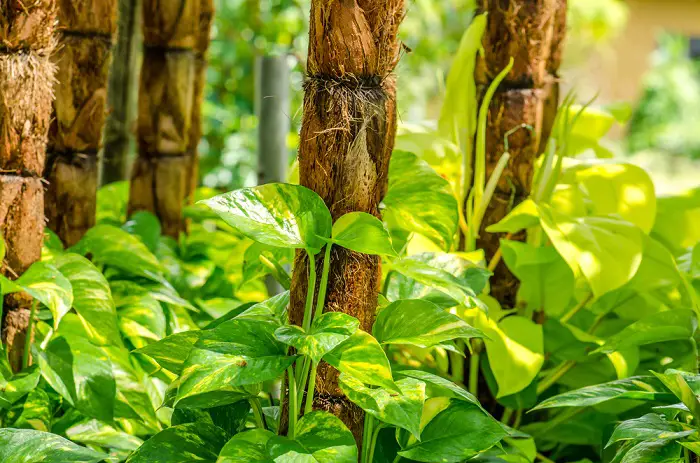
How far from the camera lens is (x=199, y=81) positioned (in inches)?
93.5

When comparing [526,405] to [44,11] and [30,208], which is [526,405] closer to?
[30,208]

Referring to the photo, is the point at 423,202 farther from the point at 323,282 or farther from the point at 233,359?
the point at 233,359

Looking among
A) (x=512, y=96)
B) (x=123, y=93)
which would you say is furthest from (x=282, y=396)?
(x=123, y=93)

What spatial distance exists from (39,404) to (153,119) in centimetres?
94

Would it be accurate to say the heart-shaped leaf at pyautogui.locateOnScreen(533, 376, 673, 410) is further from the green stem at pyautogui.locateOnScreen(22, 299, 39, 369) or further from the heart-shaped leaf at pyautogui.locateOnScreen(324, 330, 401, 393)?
the green stem at pyautogui.locateOnScreen(22, 299, 39, 369)

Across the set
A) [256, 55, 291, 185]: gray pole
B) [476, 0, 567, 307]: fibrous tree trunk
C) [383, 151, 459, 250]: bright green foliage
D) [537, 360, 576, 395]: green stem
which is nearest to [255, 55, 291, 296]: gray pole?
[256, 55, 291, 185]: gray pole

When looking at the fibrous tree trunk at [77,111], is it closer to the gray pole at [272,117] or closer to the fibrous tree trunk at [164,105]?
the fibrous tree trunk at [164,105]

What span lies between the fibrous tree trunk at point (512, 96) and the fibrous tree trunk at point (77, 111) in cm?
78

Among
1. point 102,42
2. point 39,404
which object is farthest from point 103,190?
point 39,404

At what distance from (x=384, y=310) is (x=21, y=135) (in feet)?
2.13

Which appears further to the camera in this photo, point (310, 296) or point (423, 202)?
point (423, 202)

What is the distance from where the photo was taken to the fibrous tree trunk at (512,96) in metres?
1.72

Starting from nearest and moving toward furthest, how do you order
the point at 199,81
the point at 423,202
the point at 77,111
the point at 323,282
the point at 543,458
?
the point at 323,282, the point at 423,202, the point at 543,458, the point at 77,111, the point at 199,81

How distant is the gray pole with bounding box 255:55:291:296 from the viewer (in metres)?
2.13
